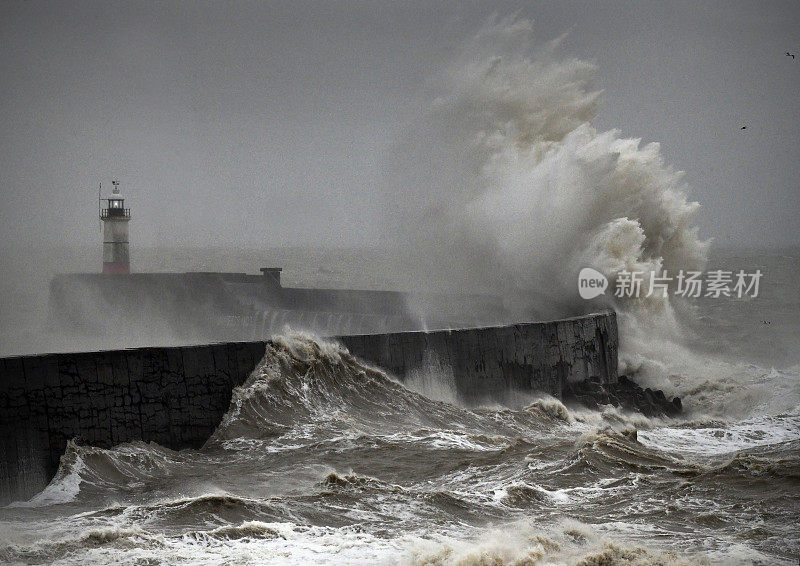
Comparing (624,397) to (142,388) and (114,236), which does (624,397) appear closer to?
(142,388)

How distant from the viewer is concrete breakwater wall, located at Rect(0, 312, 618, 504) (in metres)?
6.39

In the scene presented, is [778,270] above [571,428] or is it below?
above

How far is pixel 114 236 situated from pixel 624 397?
13500 millimetres

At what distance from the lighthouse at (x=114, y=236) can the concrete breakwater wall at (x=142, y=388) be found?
1300 cm

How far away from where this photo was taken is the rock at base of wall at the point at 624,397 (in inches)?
436

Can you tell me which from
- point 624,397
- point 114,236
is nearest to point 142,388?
point 624,397

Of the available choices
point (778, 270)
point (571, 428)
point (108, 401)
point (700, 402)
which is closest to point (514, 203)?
point (700, 402)

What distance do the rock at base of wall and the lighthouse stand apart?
1289 cm

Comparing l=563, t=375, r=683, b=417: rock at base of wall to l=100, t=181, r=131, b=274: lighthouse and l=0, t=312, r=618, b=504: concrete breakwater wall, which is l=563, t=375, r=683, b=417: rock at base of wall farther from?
l=100, t=181, r=131, b=274: lighthouse

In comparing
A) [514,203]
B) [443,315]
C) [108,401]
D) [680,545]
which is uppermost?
[514,203]

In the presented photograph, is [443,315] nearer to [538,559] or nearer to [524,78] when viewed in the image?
[524,78]

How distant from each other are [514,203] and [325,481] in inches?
430

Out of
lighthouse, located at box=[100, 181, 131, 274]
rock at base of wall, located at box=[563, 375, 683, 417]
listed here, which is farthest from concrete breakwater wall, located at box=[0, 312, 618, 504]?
lighthouse, located at box=[100, 181, 131, 274]

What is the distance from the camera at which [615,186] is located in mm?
15344
